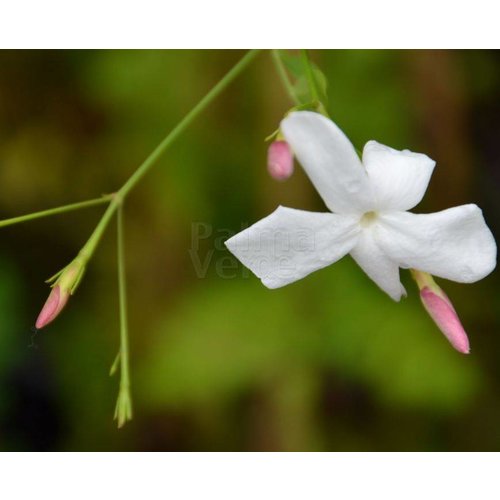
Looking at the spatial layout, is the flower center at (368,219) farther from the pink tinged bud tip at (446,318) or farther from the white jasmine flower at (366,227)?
the pink tinged bud tip at (446,318)

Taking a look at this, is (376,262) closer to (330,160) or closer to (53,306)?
(330,160)

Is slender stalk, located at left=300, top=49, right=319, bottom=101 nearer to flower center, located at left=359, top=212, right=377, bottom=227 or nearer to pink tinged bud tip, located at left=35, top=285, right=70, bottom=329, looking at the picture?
flower center, located at left=359, top=212, right=377, bottom=227

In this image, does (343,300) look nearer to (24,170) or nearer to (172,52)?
(172,52)

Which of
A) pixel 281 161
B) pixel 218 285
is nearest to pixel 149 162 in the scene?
pixel 281 161

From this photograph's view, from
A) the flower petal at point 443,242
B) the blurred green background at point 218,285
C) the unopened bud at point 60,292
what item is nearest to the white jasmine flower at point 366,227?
the flower petal at point 443,242

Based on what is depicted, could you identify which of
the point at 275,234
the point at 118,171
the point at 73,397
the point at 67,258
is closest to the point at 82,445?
the point at 73,397

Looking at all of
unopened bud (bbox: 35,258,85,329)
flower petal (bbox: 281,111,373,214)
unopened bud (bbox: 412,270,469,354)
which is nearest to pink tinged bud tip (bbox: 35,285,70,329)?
unopened bud (bbox: 35,258,85,329)
